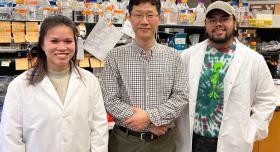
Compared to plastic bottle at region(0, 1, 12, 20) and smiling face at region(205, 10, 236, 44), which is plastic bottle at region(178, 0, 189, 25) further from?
plastic bottle at region(0, 1, 12, 20)

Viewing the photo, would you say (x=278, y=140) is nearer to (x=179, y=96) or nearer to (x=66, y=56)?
(x=179, y=96)

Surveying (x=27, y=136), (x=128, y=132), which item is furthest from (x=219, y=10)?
(x=27, y=136)

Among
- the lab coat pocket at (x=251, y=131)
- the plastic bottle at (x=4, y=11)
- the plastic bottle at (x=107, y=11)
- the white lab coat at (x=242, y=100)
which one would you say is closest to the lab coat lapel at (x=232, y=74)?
the white lab coat at (x=242, y=100)

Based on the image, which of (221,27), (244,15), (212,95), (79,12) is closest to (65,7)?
(79,12)

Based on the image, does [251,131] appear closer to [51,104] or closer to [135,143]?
[135,143]

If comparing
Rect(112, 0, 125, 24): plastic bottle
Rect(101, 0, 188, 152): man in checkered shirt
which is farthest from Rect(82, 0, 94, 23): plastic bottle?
Rect(101, 0, 188, 152): man in checkered shirt

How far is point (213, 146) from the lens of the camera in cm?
195

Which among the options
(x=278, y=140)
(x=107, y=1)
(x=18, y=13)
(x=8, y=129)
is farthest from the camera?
(x=278, y=140)

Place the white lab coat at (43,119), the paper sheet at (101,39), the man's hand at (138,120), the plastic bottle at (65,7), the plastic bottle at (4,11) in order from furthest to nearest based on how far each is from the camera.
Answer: the paper sheet at (101,39) → the plastic bottle at (65,7) → the plastic bottle at (4,11) → the man's hand at (138,120) → the white lab coat at (43,119)

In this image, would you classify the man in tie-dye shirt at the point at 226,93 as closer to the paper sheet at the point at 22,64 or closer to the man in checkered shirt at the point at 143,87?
the man in checkered shirt at the point at 143,87

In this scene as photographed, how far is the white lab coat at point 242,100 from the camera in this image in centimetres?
190

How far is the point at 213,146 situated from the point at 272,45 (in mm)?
1983

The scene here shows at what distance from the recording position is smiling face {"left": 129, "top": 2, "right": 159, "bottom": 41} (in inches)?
67.6

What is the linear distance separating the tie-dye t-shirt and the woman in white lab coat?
692 millimetres
